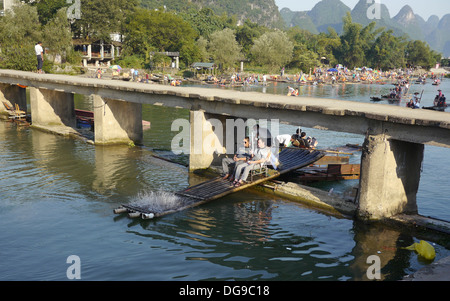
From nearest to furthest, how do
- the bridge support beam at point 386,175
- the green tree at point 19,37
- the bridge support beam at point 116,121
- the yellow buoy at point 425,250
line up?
the yellow buoy at point 425,250 → the bridge support beam at point 386,175 → the bridge support beam at point 116,121 → the green tree at point 19,37

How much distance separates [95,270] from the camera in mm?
9828

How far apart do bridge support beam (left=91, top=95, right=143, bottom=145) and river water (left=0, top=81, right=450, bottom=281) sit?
3695 mm

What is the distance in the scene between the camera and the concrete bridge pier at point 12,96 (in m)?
30.6

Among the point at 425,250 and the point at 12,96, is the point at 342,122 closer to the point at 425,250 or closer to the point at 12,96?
the point at 425,250

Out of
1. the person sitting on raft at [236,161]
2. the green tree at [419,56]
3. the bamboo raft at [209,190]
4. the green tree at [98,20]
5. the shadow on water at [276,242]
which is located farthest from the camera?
the green tree at [419,56]

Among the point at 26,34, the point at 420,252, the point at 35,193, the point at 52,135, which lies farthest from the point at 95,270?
the point at 26,34

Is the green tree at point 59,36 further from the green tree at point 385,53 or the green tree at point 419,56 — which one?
the green tree at point 419,56

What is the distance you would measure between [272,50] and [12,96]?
208ft

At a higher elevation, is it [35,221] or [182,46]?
[182,46]

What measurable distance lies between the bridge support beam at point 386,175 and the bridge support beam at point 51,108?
19741mm

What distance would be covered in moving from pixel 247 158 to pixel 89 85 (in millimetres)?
10165

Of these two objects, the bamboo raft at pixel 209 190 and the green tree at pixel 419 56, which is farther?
the green tree at pixel 419 56

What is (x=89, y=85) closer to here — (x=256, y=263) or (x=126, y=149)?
(x=126, y=149)

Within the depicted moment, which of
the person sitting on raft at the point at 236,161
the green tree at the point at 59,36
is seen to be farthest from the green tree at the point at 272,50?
the person sitting on raft at the point at 236,161
